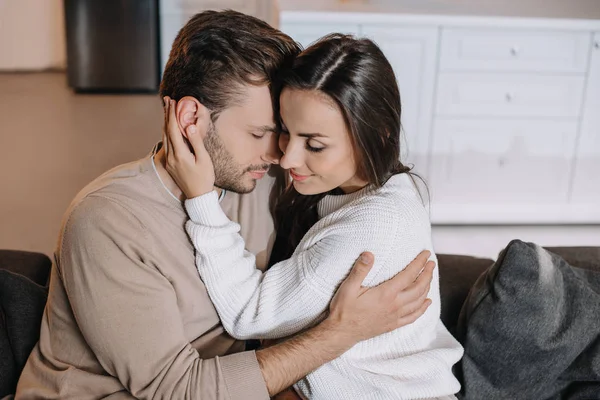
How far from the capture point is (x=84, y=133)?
149 inches

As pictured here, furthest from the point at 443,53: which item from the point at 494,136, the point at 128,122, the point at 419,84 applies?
the point at 128,122

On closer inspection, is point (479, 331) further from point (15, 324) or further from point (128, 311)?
point (15, 324)

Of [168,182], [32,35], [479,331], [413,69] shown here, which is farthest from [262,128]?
[32,35]

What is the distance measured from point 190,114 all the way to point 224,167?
0.13m

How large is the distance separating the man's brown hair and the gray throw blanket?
66cm

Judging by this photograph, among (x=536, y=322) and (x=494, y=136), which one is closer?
(x=536, y=322)

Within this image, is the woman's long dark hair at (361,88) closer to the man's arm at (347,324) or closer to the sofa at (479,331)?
the man's arm at (347,324)

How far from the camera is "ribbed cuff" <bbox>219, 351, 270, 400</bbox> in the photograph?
49.5 inches

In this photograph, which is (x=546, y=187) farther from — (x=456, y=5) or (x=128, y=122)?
(x=128, y=122)

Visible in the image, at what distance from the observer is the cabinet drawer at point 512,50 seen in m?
3.24

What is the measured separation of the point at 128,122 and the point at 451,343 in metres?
2.83

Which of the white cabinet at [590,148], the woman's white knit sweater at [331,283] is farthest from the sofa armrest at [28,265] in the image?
the white cabinet at [590,148]

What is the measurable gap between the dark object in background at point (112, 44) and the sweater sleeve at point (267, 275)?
8.63 ft

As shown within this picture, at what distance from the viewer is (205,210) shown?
1.32 meters
